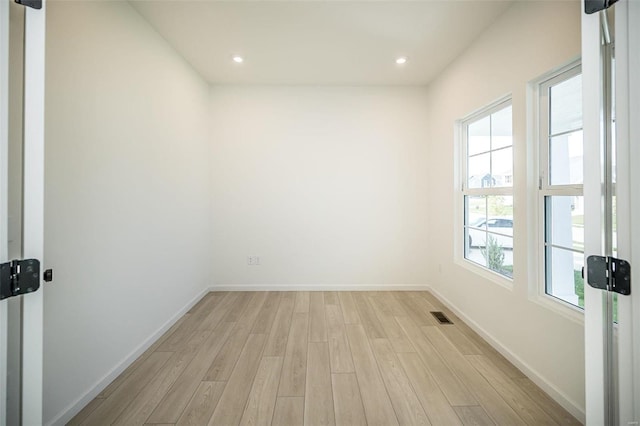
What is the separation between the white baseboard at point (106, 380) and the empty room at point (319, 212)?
0.02 meters

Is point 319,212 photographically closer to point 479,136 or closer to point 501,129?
point 479,136

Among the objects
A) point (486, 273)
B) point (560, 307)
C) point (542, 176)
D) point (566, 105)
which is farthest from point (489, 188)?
point (560, 307)

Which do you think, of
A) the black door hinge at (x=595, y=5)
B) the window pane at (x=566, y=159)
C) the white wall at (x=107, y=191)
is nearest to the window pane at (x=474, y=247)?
the window pane at (x=566, y=159)

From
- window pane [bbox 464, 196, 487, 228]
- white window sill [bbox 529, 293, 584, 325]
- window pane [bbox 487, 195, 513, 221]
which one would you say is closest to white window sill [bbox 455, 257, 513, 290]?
white window sill [bbox 529, 293, 584, 325]

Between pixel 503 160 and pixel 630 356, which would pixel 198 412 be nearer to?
pixel 630 356

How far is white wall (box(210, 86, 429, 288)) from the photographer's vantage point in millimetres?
3816

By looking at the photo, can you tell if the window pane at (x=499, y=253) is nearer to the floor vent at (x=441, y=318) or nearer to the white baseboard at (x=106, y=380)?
the floor vent at (x=441, y=318)

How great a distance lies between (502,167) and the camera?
2.50 metres

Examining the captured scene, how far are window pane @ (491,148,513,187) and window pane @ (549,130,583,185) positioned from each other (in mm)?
441

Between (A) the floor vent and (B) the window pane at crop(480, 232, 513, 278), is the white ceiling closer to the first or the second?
(B) the window pane at crop(480, 232, 513, 278)

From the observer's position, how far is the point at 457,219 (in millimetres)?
3178

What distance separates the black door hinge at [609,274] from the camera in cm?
84

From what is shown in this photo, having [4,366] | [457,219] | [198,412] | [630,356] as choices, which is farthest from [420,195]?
[4,366]

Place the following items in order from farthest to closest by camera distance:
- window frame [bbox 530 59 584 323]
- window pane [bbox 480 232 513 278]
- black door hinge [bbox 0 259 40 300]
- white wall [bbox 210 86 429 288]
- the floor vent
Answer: white wall [bbox 210 86 429 288] → the floor vent → window pane [bbox 480 232 513 278] → window frame [bbox 530 59 584 323] → black door hinge [bbox 0 259 40 300]
